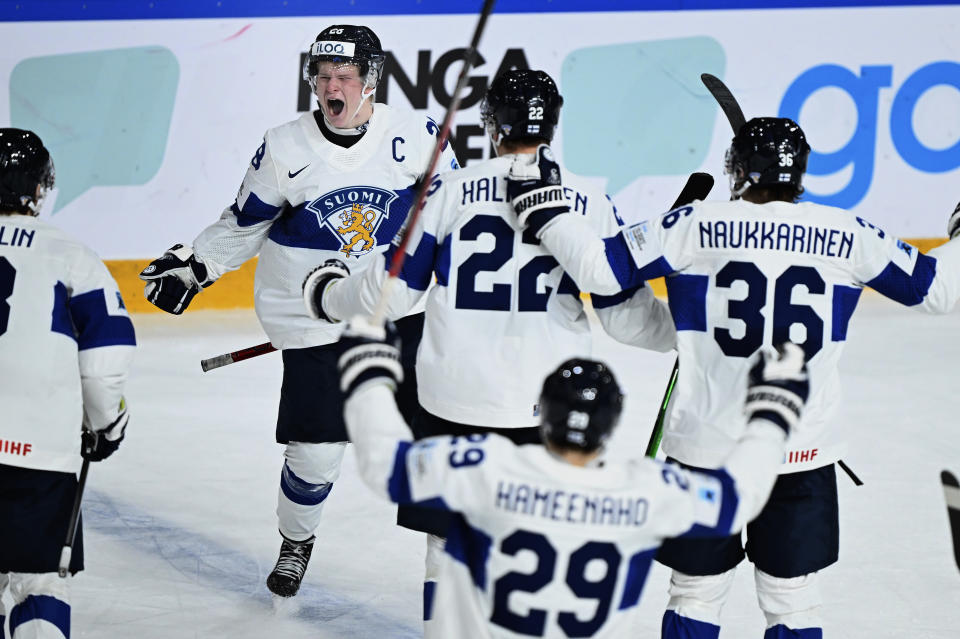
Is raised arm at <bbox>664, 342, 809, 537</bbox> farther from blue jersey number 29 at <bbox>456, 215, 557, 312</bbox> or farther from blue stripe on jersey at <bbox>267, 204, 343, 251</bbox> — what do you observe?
blue stripe on jersey at <bbox>267, 204, 343, 251</bbox>

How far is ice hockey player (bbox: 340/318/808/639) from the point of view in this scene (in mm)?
1799

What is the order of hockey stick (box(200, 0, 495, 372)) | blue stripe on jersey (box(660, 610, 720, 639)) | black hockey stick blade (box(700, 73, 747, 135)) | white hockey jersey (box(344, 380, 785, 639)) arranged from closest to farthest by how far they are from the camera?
white hockey jersey (box(344, 380, 785, 639))
hockey stick (box(200, 0, 495, 372))
blue stripe on jersey (box(660, 610, 720, 639))
black hockey stick blade (box(700, 73, 747, 135))

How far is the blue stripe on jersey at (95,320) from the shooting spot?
249 centimetres

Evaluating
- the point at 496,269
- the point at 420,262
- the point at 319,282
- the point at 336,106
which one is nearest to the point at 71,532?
the point at 319,282

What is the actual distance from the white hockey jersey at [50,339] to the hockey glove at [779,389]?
1265 millimetres

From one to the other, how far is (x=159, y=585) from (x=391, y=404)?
1.92 m

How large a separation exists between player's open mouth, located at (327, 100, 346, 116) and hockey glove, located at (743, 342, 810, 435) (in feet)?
5.83

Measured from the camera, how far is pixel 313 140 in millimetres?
3467

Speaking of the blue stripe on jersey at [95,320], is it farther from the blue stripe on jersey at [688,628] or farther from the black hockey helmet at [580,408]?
the blue stripe on jersey at [688,628]

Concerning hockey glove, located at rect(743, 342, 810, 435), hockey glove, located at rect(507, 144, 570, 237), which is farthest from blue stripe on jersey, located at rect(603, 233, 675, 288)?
hockey glove, located at rect(743, 342, 810, 435)

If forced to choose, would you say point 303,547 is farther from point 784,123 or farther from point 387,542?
point 784,123

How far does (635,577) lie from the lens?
1.88m

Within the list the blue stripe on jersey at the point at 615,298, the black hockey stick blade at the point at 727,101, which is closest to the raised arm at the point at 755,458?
the blue stripe on jersey at the point at 615,298

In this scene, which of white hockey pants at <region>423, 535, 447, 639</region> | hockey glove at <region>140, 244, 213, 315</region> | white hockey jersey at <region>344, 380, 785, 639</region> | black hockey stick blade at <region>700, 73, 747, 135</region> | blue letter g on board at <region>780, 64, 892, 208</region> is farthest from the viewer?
blue letter g on board at <region>780, 64, 892, 208</region>
